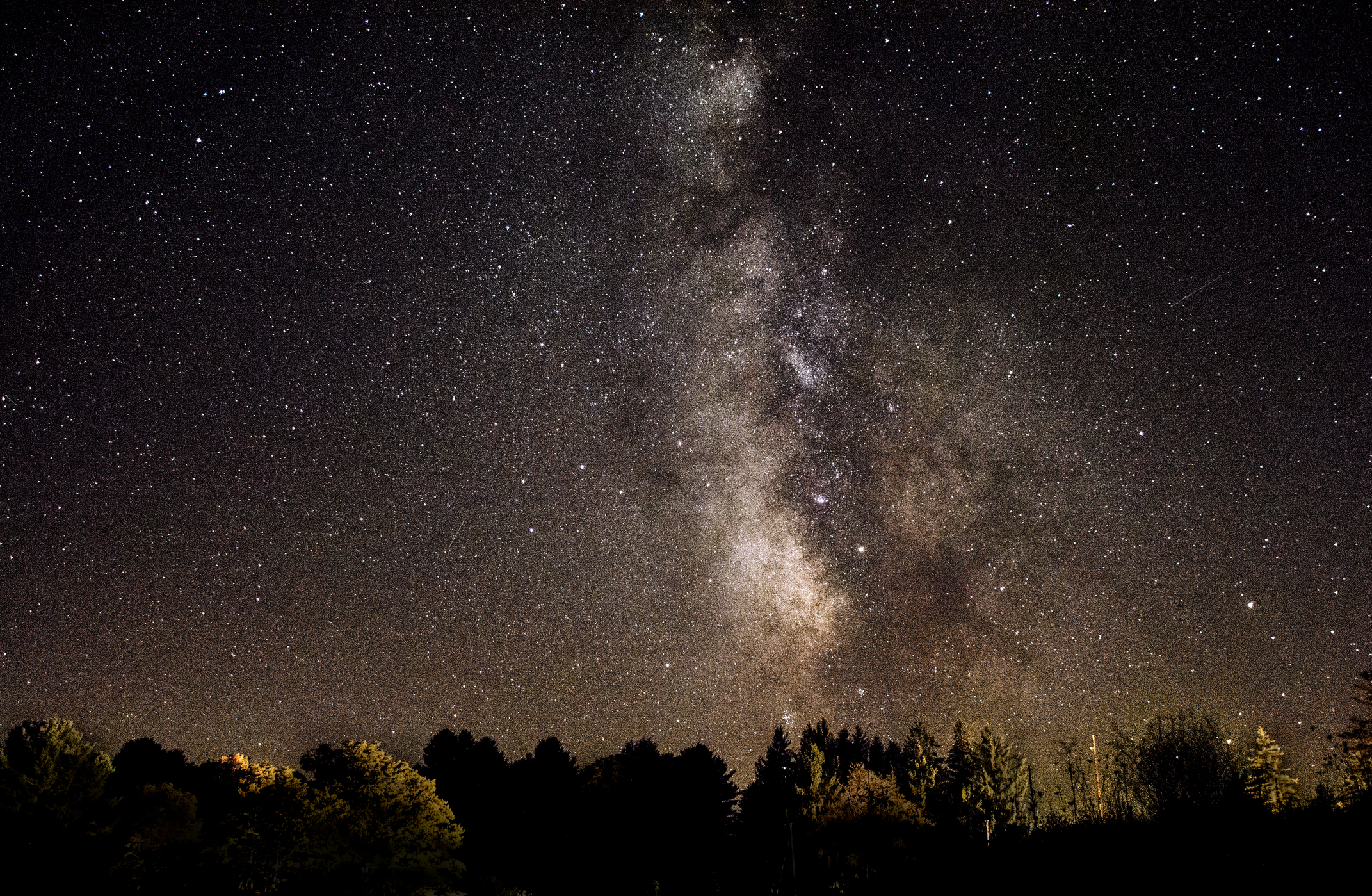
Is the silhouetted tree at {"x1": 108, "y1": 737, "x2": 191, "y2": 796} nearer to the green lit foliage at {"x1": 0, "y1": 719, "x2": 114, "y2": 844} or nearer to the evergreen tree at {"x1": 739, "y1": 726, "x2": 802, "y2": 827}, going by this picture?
the green lit foliage at {"x1": 0, "y1": 719, "x2": 114, "y2": 844}

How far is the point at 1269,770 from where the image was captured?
52.4 meters

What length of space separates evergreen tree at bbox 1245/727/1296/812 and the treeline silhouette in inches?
7.1

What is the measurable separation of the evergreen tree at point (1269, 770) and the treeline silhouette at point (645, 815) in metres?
0.18

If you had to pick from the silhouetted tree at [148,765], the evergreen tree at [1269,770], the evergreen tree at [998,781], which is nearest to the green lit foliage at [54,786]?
the silhouetted tree at [148,765]

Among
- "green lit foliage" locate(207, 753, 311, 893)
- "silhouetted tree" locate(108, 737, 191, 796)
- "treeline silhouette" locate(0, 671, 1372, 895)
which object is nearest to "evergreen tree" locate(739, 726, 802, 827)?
"treeline silhouette" locate(0, 671, 1372, 895)

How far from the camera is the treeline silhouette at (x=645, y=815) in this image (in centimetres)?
2514

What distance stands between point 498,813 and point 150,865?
65.8 ft

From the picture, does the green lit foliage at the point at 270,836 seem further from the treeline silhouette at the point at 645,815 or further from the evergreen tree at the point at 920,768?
the evergreen tree at the point at 920,768

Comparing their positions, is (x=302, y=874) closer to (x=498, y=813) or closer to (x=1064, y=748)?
(x=498, y=813)

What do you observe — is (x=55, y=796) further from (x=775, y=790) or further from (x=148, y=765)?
(x=775, y=790)

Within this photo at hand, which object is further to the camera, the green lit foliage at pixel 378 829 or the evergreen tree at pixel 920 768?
the evergreen tree at pixel 920 768

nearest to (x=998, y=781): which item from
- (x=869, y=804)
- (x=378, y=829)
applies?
(x=869, y=804)

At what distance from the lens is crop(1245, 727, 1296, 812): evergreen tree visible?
5106 cm

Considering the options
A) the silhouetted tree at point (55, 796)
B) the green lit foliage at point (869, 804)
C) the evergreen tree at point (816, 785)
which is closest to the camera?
the silhouetted tree at point (55, 796)
